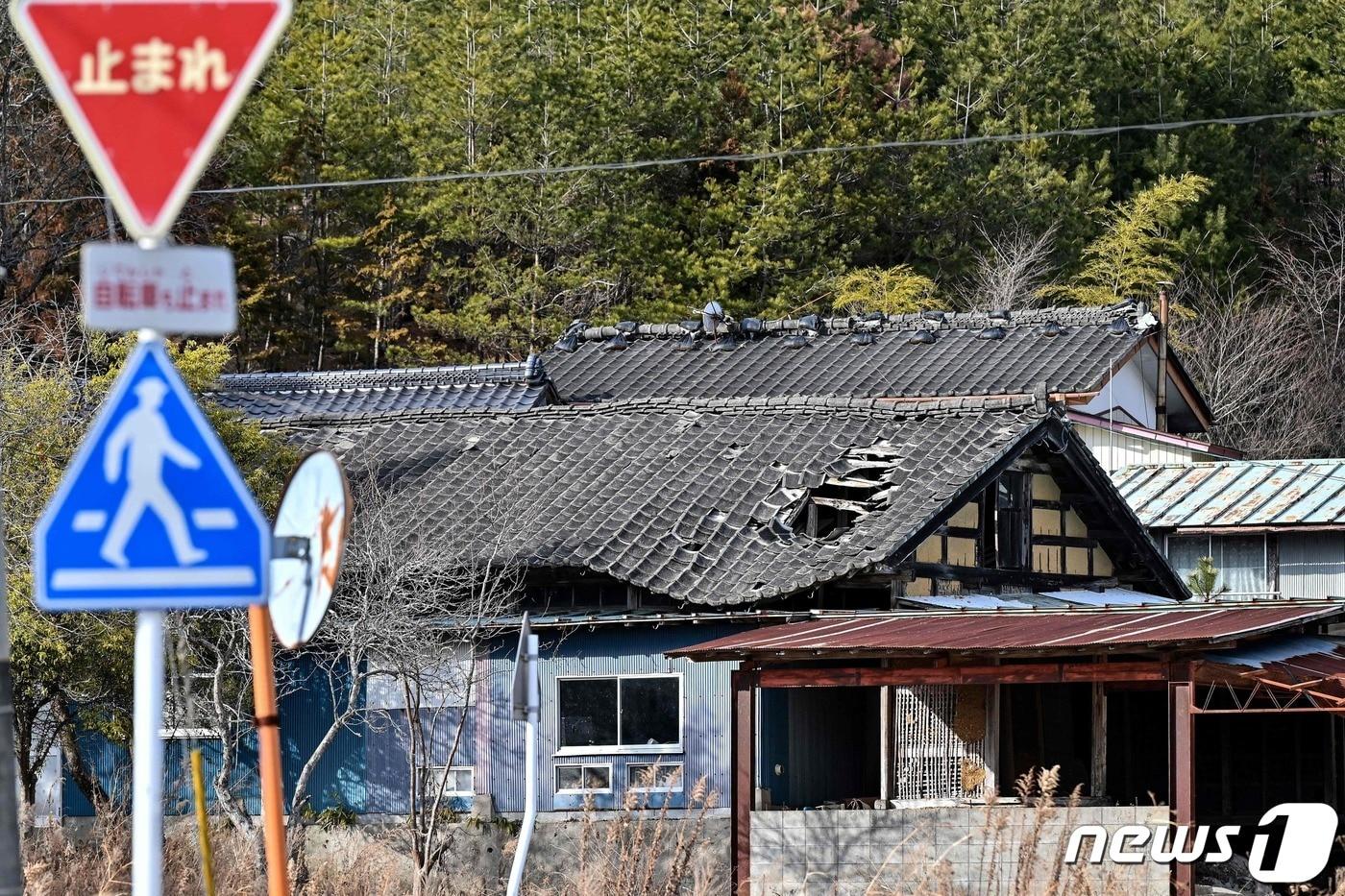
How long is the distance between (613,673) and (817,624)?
2.40m

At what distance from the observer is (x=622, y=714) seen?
18297 mm

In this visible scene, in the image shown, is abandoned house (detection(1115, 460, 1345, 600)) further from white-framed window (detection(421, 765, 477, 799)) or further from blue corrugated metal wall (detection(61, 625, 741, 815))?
white-framed window (detection(421, 765, 477, 799))

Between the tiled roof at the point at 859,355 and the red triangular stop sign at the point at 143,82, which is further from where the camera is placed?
the tiled roof at the point at 859,355

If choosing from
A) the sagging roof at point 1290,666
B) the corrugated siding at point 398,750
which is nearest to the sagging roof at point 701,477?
the corrugated siding at point 398,750

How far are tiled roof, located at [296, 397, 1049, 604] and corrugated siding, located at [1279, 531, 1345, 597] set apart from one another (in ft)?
29.4

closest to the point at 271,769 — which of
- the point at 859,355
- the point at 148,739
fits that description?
the point at 148,739

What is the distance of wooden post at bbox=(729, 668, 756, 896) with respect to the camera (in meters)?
15.3

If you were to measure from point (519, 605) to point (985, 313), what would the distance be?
15.8 metres

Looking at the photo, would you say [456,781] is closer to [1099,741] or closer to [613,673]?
[613,673]

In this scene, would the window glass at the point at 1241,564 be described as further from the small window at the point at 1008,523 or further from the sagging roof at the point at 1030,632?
the sagging roof at the point at 1030,632

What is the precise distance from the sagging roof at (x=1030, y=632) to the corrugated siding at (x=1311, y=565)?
11.1 meters

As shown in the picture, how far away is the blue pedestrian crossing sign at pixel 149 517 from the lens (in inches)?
194

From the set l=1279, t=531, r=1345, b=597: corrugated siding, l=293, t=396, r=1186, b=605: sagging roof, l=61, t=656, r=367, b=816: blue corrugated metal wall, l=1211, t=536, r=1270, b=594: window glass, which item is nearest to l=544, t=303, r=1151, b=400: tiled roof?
l=1211, t=536, r=1270, b=594: window glass

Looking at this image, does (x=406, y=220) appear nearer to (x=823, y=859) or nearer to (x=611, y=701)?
(x=611, y=701)
